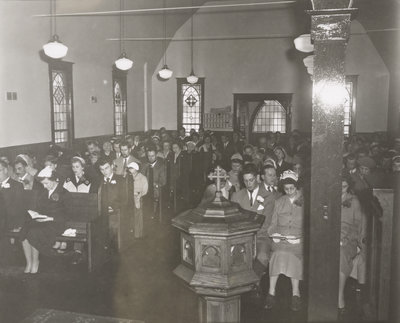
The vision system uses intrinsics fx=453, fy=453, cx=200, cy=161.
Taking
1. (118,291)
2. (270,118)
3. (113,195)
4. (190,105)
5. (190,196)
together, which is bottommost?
(118,291)

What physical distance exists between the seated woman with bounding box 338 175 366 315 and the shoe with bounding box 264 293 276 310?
0.78 m

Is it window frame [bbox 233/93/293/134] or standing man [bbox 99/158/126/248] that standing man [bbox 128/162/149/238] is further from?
window frame [bbox 233/93/293/134]

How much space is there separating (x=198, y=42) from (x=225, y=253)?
56.9 ft

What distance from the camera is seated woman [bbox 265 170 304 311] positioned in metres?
5.43

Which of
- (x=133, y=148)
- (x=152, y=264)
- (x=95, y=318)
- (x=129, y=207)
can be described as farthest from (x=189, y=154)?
(x=95, y=318)

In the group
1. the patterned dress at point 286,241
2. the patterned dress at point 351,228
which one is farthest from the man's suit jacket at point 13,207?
the patterned dress at point 351,228

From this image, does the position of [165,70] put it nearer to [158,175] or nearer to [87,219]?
[158,175]

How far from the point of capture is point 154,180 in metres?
9.31

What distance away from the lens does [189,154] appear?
34.7ft

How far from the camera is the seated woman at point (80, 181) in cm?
707

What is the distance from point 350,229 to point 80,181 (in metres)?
4.16

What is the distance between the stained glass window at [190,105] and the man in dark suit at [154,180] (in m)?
9.82

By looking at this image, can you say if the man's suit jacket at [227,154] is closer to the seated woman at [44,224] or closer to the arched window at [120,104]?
the arched window at [120,104]

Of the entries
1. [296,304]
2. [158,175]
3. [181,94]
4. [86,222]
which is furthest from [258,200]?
[181,94]
